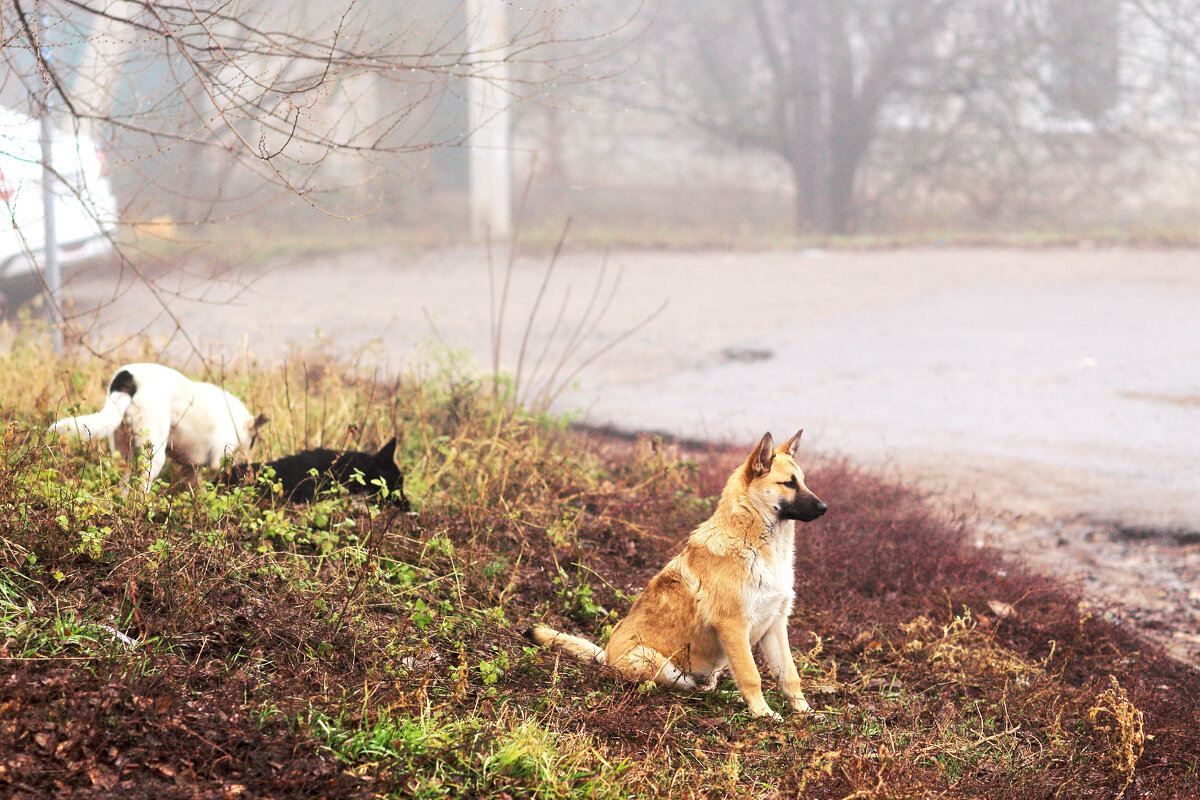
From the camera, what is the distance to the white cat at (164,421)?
4766 mm

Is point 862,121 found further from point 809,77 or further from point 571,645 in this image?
point 571,645

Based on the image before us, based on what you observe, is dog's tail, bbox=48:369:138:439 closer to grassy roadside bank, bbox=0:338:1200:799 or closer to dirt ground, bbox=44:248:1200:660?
grassy roadside bank, bbox=0:338:1200:799

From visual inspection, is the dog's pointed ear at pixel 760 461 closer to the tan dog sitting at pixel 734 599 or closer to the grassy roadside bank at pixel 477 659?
the tan dog sitting at pixel 734 599

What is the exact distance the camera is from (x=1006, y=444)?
30.0 feet

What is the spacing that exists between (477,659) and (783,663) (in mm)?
1261

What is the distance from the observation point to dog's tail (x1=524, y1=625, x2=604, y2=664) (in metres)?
4.34

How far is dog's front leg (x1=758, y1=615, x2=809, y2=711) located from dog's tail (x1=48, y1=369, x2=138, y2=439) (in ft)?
10.1

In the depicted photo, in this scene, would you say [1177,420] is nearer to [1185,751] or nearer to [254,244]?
[1185,751]

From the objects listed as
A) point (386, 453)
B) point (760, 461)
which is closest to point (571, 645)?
point (760, 461)

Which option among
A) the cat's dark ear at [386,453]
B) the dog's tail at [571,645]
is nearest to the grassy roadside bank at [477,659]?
the dog's tail at [571,645]

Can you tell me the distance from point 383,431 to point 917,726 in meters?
4.03

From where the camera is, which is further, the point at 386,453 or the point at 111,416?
the point at 386,453

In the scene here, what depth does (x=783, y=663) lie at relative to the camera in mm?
4238

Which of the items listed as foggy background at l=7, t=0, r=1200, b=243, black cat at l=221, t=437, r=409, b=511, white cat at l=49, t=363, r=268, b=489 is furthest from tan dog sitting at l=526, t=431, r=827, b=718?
foggy background at l=7, t=0, r=1200, b=243
